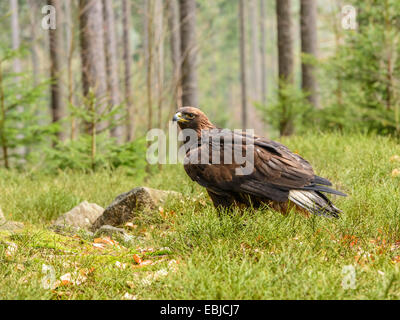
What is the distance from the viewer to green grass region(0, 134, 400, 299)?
9.18 feet

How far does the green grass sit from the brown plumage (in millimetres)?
215

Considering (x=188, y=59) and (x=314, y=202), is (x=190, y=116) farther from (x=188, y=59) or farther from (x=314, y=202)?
(x=188, y=59)

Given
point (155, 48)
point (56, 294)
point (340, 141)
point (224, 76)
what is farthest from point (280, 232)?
point (224, 76)

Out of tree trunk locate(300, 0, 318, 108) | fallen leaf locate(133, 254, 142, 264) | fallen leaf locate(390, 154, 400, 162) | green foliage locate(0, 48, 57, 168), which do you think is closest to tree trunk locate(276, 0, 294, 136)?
tree trunk locate(300, 0, 318, 108)

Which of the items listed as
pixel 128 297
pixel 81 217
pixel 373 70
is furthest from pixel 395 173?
pixel 81 217

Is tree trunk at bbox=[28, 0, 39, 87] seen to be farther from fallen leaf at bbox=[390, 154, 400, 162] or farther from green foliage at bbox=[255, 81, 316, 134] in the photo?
fallen leaf at bbox=[390, 154, 400, 162]

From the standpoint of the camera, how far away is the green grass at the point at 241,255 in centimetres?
280

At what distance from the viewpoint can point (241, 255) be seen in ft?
11.0

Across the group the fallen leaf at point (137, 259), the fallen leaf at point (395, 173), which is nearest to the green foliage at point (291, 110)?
the fallen leaf at point (395, 173)

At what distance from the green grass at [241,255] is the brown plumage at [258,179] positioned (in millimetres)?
215

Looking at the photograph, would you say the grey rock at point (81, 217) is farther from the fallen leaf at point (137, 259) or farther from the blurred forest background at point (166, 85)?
the blurred forest background at point (166, 85)

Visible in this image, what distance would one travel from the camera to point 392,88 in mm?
7883

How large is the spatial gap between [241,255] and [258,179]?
994mm
